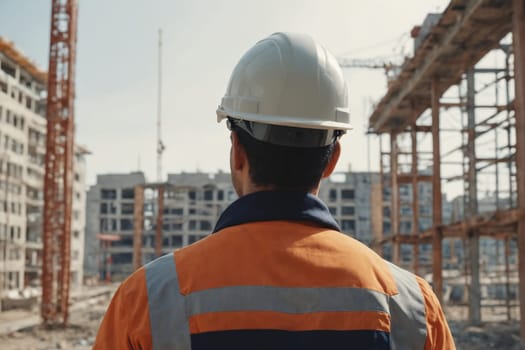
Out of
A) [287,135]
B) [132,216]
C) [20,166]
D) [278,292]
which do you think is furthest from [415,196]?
[132,216]

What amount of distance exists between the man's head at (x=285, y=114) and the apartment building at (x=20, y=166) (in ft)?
130

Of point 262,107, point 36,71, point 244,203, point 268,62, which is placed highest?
point 36,71

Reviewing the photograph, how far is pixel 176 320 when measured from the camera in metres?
1.25

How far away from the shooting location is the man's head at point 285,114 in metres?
1.49

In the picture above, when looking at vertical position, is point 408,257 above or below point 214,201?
below

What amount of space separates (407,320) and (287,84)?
66cm

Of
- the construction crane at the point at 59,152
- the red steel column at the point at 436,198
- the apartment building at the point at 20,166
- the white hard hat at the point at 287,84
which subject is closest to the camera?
the white hard hat at the point at 287,84

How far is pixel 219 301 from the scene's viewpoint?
1.27 metres

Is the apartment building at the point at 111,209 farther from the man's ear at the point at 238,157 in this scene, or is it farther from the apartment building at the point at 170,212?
the man's ear at the point at 238,157

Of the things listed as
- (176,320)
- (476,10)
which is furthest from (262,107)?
(476,10)

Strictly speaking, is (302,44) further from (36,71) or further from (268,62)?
(36,71)

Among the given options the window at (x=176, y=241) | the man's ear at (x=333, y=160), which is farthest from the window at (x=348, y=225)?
the man's ear at (x=333, y=160)

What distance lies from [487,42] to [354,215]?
55.7 meters

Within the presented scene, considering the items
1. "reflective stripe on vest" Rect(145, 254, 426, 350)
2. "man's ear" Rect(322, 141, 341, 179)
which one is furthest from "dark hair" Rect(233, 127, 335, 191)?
"reflective stripe on vest" Rect(145, 254, 426, 350)
